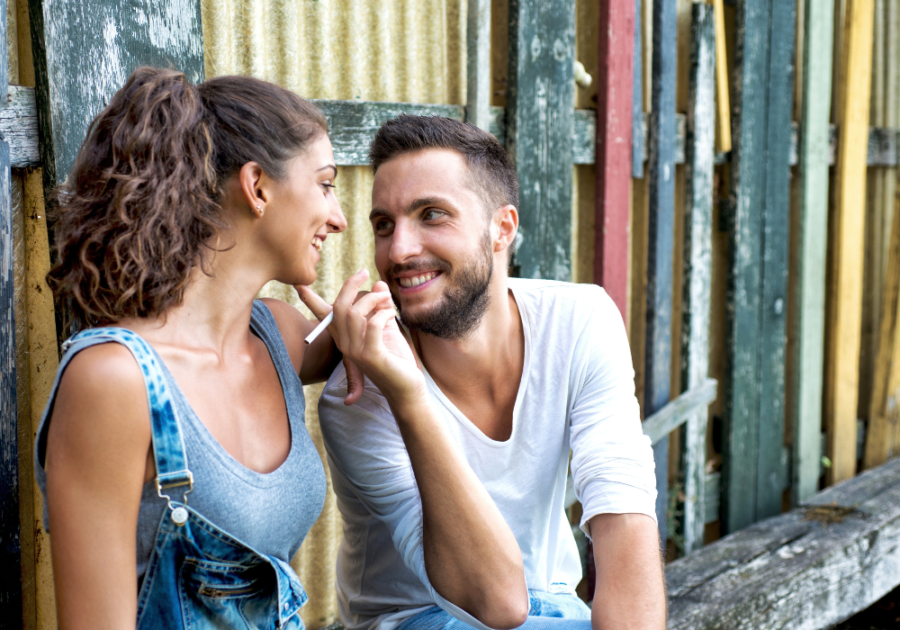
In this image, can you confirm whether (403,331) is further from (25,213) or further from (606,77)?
(606,77)

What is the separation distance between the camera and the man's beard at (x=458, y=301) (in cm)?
217

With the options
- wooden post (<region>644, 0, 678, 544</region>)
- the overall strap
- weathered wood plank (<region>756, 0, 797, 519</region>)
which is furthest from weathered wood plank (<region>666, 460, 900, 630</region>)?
the overall strap

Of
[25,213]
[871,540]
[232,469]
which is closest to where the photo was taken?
[232,469]

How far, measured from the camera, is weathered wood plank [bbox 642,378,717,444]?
3.44 meters

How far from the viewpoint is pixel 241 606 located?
1666 mm

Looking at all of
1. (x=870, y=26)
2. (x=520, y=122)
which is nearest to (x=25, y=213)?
(x=520, y=122)

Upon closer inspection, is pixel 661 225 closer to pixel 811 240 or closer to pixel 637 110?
pixel 637 110

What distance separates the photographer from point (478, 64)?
2781 mm

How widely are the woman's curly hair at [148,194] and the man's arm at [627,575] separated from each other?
115cm

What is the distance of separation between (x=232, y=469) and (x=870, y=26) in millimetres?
4362

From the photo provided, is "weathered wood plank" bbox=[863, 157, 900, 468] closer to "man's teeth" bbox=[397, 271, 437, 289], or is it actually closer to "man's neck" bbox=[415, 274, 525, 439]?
"man's neck" bbox=[415, 274, 525, 439]

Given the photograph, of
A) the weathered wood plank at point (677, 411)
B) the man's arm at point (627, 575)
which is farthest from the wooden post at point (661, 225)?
the man's arm at point (627, 575)

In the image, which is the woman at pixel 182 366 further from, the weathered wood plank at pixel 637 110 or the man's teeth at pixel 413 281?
the weathered wood plank at pixel 637 110

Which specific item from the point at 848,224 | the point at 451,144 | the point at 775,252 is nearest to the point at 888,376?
the point at 848,224
